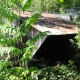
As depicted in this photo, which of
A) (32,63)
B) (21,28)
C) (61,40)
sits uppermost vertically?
(21,28)

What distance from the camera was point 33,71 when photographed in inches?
402

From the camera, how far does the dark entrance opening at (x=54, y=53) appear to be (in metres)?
14.3

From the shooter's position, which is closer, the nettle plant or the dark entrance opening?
the nettle plant

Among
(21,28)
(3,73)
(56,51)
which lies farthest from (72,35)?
(3,73)

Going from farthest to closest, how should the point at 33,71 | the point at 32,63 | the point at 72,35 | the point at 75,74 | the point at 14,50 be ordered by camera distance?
1. the point at 32,63
2. the point at 72,35
3. the point at 75,74
4. the point at 33,71
5. the point at 14,50

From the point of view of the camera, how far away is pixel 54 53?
1509 cm

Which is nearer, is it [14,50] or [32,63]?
[14,50]

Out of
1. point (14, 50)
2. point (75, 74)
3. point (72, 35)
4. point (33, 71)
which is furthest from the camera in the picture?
point (72, 35)

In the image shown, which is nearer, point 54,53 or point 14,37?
point 14,37

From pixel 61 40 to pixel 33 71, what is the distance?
15.4 ft

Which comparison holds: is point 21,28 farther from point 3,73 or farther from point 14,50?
point 3,73

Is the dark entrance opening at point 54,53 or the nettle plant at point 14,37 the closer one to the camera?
the nettle plant at point 14,37

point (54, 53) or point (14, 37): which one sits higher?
point (14, 37)

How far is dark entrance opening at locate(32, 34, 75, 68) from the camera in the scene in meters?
14.3
